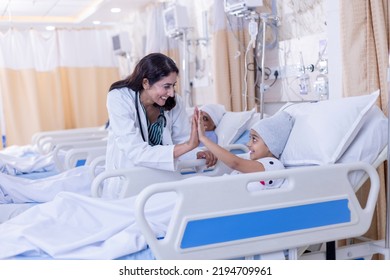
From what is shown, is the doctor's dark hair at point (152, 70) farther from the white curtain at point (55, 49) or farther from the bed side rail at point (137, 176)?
the white curtain at point (55, 49)

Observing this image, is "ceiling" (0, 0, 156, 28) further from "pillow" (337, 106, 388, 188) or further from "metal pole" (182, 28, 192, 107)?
"pillow" (337, 106, 388, 188)

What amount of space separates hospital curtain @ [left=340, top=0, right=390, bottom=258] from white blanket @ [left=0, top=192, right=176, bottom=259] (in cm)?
103

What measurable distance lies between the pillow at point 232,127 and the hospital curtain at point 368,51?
3.23ft

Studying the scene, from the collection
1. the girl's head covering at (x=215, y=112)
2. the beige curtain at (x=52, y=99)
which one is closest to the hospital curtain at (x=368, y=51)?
the girl's head covering at (x=215, y=112)

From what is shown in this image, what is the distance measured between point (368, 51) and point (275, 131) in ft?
1.91

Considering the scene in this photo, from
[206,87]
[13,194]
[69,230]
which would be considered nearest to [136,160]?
[69,230]

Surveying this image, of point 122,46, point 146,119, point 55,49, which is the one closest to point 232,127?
point 146,119

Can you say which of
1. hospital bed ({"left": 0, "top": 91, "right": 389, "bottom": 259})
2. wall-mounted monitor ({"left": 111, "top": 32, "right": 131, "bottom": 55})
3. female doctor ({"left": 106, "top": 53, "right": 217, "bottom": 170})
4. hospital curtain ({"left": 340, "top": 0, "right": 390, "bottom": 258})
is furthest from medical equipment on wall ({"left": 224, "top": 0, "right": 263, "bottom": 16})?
wall-mounted monitor ({"left": 111, "top": 32, "right": 131, "bottom": 55})

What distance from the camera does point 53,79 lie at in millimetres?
6004

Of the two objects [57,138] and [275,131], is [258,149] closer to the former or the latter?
[275,131]

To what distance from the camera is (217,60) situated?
12.2ft

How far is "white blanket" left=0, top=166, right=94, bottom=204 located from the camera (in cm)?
247

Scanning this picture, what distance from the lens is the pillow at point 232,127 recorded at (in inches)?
121

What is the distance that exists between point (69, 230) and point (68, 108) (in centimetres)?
477
